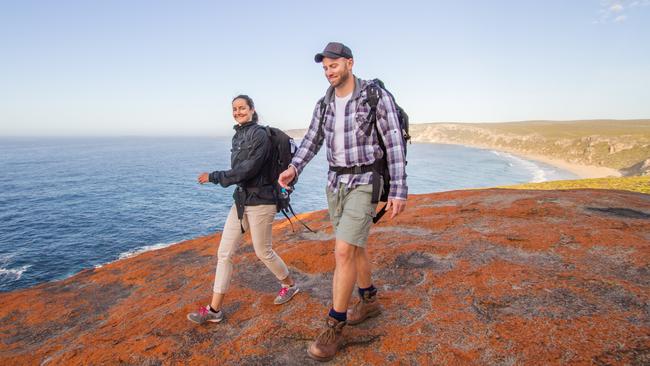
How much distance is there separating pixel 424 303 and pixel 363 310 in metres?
1.00

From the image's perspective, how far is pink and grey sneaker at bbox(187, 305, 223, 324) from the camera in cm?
448

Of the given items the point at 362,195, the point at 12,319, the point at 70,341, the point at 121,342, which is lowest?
the point at 12,319

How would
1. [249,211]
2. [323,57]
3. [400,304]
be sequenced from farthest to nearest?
[400,304]
[249,211]
[323,57]

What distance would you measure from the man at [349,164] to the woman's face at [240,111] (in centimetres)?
132

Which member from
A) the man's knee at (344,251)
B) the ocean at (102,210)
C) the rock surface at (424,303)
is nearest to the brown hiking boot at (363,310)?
the rock surface at (424,303)

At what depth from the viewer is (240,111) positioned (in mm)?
4336

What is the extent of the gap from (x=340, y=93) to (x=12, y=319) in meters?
8.87

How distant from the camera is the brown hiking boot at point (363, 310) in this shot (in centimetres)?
394

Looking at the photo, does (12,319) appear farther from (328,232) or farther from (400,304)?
(400,304)

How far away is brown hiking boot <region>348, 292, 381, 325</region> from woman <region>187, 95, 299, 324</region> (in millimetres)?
1265

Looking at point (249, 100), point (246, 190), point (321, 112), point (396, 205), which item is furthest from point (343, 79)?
point (246, 190)

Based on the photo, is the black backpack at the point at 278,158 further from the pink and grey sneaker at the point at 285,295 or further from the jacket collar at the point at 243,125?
the pink and grey sneaker at the point at 285,295

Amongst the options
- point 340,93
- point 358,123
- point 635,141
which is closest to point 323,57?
point 340,93

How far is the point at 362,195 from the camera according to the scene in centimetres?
325
